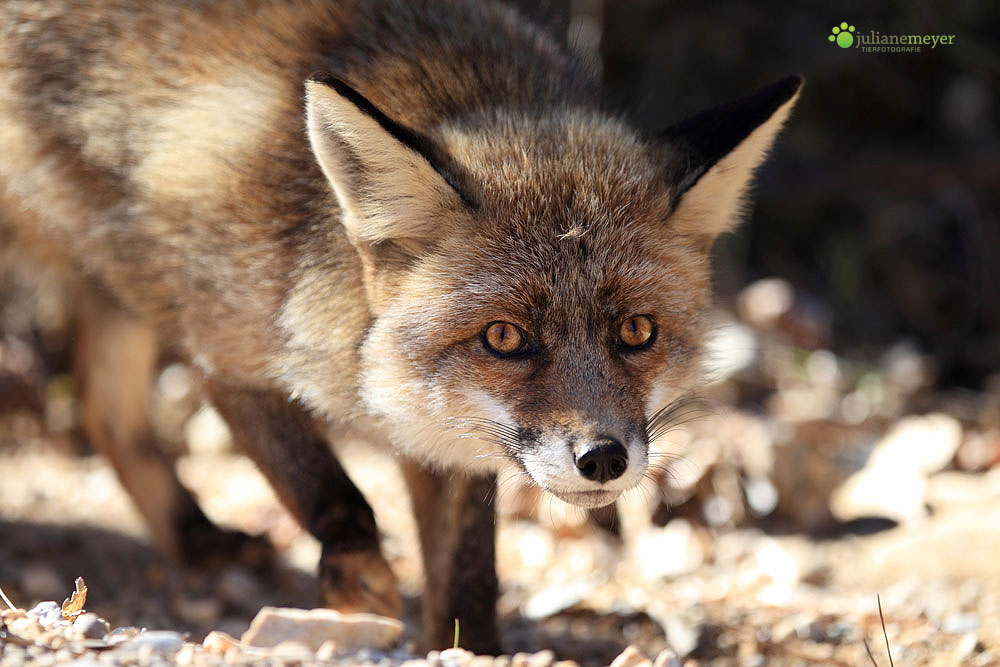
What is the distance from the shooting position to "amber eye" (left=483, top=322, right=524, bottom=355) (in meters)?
3.29

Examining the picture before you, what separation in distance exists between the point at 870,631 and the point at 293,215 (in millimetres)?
2631

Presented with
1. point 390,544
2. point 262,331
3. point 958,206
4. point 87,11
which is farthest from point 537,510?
point 958,206

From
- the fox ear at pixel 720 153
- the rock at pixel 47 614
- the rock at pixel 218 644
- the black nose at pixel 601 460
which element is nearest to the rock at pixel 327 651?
the rock at pixel 218 644

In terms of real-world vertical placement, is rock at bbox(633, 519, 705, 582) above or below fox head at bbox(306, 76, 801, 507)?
below

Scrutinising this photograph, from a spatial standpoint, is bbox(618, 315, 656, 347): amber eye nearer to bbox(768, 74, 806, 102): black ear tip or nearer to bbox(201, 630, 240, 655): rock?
bbox(768, 74, 806, 102): black ear tip

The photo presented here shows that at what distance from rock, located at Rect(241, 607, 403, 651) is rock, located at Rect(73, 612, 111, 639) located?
1.23 ft

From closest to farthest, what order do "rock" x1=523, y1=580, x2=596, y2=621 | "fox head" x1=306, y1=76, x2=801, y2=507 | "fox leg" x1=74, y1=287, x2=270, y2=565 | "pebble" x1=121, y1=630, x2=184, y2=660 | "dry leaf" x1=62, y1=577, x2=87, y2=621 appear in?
1. "pebble" x1=121, y1=630, x2=184, y2=660
2. "dry leaf" x1=62, y1=577, x2=87, y2=621
3. "fox head" x1=306, y1=76, x2=801, y2=507
4. "rock" x1=523, y1=580, x2=596, y2=621
5. "fox leg" x1=74, y1=287, x2=270, y2=565

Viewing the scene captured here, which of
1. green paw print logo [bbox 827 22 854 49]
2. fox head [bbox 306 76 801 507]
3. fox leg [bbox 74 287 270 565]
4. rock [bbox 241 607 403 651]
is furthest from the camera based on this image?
green paw print logo [bbox 827 22 854 49]

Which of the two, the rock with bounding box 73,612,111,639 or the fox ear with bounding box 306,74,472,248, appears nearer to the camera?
the rock with bounding box 73,612,111,639

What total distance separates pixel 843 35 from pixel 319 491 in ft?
16.5

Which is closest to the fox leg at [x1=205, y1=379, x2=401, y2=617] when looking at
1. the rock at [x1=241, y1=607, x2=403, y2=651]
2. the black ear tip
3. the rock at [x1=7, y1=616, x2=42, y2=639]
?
the rock at [x1=241, y1=607, x2=403, y2=651]

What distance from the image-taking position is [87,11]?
4.12 metres

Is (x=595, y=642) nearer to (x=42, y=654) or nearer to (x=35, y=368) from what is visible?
(x=42, y=654)

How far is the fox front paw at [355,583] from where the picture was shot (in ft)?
11.9
